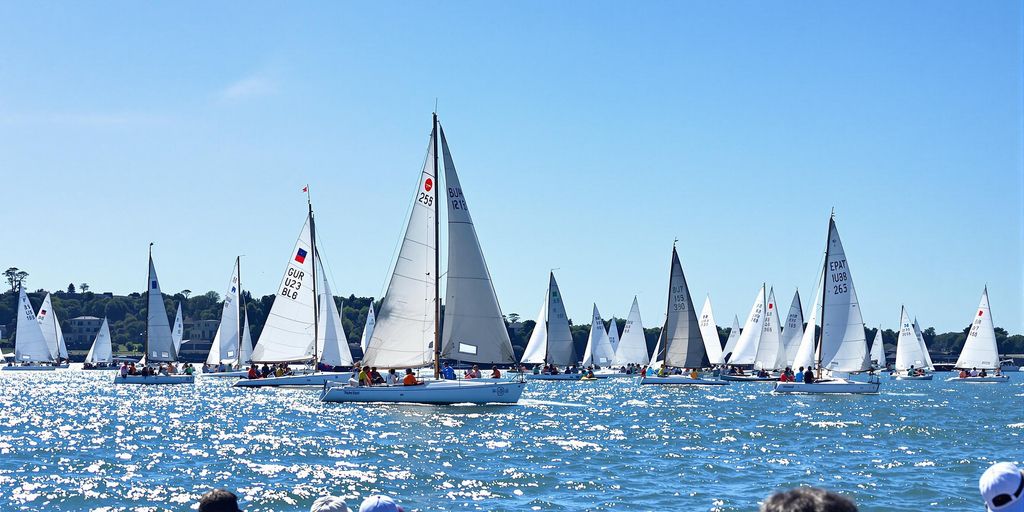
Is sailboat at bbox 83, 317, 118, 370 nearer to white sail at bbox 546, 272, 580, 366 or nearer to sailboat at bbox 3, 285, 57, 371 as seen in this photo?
sailboat at bbox 3, 285, 57, 371

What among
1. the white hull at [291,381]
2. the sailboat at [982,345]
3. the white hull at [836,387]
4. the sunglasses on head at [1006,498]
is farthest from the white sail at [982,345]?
the sunglasses on head at [1006,498]

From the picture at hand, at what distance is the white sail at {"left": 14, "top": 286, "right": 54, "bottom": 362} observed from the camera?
104 meters

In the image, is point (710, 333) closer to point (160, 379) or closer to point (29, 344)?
point (160, 379)

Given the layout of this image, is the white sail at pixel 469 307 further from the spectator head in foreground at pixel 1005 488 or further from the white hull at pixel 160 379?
the spectator head in foreground at pixel 1005 488

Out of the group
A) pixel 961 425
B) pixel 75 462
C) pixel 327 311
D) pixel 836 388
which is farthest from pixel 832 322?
pixel 75 462

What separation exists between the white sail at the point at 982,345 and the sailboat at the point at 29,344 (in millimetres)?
81001

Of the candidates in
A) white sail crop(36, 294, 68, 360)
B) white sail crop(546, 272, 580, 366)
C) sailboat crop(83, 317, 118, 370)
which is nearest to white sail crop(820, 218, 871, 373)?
white sail crop(546, 272, 580, 366)

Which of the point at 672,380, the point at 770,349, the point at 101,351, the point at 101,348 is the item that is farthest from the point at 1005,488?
the point at 101,348

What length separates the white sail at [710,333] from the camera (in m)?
90.3

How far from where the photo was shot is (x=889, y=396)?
2292 inches

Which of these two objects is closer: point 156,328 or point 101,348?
point 156,328

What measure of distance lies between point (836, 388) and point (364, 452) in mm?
35620

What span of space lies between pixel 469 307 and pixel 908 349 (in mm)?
70011

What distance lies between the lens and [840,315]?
58562mm
